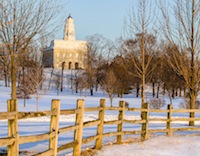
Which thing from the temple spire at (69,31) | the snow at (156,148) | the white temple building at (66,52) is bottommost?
the snow at (156,148)

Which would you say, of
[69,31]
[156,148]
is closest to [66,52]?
[69,31]

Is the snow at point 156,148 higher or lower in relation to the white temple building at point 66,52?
lower

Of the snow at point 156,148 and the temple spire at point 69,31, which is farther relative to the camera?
the temple spire at point 69,31

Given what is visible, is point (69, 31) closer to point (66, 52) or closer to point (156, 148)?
point (66, 52)

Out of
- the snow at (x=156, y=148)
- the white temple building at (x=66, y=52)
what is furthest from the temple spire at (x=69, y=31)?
the snow at (x=156, y=148)

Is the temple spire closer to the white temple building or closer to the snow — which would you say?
the white temple building

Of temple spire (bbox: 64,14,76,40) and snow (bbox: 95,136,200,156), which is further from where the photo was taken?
temple spire (bbox: 64,14,76,40)

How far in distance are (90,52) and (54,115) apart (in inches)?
2790

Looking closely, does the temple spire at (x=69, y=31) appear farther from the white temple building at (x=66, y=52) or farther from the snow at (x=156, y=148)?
the snow at (x=156, y=148)

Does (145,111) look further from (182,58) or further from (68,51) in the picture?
(68,51)

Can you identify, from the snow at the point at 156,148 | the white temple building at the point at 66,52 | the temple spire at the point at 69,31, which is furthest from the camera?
the temple spire at the point at 69,31

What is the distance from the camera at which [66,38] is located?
111 meters

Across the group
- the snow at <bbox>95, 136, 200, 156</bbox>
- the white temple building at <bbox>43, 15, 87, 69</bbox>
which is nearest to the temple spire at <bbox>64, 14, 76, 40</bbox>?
the white temple building at <bbox>43, 15, 87, 69</bbox>

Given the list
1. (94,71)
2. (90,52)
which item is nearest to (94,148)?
(94,71)
